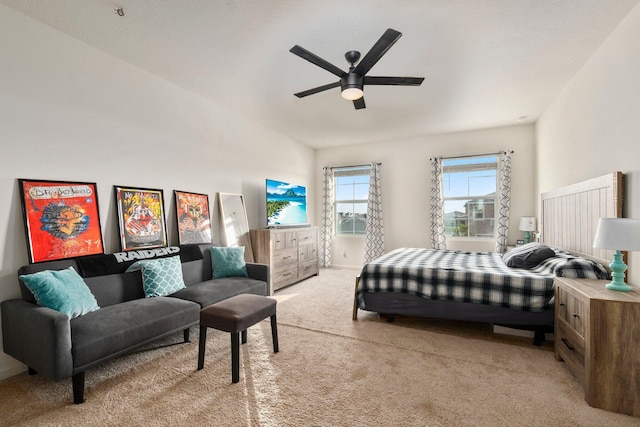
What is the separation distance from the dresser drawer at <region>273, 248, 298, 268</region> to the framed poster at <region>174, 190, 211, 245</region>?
1.07 m

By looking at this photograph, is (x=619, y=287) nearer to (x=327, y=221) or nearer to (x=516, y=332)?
(x=516, y=332)

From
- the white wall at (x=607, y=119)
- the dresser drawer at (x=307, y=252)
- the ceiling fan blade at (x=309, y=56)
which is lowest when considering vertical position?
the dresser drawer at (x=307, y=252)

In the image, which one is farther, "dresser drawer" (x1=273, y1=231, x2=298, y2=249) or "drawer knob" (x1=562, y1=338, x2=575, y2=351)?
"dresser drawer" (x1=273, y1=231, x2=298, y2=249)

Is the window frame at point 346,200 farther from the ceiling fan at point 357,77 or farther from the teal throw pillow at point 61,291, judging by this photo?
the teal throw pillow at point 61,291

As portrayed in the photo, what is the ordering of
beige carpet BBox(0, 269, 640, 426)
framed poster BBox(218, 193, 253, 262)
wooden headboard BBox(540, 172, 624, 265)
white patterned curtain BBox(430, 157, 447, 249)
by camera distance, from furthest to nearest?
1. white patterned curtain BBox(430, 157, 447, 249)
2. framed poster BBox(218, 193, 253, 262)
3. wooden headboard BBox(540, 172, 624, 265)
4. beige carpet BBox(0, 269, 640, 426)

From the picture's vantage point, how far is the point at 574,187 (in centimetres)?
320

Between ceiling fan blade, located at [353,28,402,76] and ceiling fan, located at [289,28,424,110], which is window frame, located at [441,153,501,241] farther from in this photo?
ceiling fan blade, located at [353,28,402,76]

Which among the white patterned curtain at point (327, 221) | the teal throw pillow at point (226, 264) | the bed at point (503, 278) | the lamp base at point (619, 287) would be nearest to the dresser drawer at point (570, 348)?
the bed at point (503, 278)

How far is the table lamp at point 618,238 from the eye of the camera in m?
1.87

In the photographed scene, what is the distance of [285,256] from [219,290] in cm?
182

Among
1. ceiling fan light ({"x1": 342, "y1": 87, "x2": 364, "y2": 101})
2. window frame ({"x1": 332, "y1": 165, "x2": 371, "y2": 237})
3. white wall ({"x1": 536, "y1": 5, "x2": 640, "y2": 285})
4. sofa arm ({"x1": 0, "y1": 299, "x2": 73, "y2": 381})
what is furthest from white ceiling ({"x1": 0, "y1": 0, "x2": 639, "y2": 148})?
window frame ({"x1": 332, "y1": 165, "x2": 371, "y2": 237})

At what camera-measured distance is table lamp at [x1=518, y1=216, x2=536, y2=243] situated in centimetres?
468

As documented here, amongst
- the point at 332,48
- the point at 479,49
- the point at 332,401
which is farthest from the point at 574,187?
the point at 332,401

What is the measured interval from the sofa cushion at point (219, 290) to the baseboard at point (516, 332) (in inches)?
97.2
